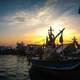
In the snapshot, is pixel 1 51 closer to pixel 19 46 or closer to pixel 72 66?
pixel 19 46

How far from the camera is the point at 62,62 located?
29812 mm

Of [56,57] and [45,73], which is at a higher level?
[56,57]

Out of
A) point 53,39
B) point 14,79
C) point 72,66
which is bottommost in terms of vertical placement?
point 14,79

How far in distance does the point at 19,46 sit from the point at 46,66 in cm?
13344

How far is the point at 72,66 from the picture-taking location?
91.8 ft

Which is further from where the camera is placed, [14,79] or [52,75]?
[14,79]

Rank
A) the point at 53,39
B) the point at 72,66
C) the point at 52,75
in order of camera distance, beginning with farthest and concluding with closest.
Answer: the point at 53,39
the point at 52,75
the point at 72,66

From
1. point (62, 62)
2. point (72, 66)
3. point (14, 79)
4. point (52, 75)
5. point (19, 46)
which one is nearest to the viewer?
point (72, 66)

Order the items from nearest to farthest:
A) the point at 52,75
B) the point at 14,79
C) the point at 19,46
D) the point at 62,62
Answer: the point at 62,62 < the point at 52,75 < the point at 14,79 < the point at 19,46

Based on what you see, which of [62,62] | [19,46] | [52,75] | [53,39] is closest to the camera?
[62,62]

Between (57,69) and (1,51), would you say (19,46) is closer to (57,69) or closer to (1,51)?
(1,51)

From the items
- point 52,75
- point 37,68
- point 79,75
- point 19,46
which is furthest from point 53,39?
point 19,46

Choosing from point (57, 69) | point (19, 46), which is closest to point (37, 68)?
point (57, 69)

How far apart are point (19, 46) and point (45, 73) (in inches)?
5205
